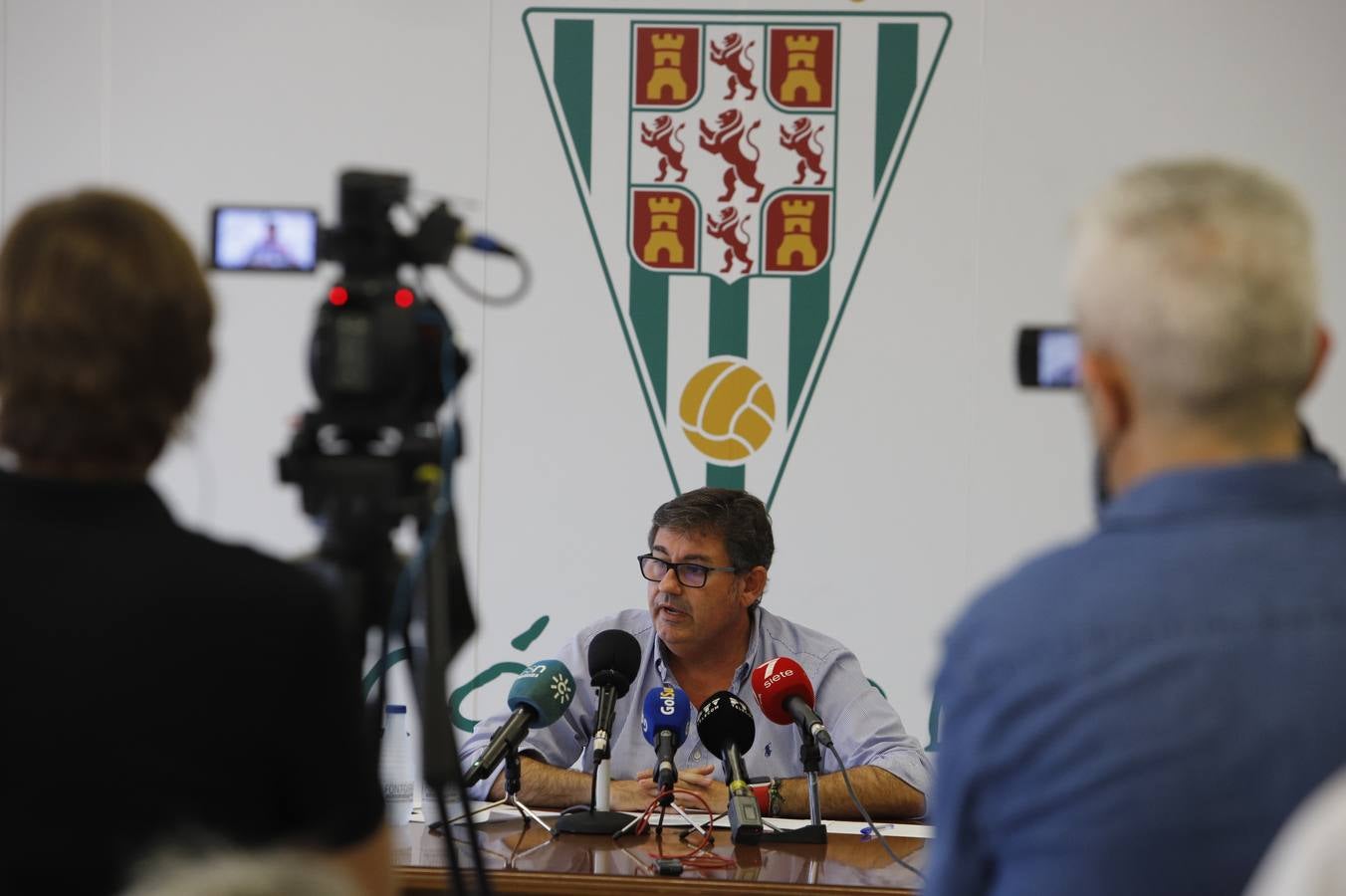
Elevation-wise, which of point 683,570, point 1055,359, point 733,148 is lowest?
point 683,570

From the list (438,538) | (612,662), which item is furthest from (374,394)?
(612,662)

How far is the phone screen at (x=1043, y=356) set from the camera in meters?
1.50

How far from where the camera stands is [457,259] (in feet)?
14.5

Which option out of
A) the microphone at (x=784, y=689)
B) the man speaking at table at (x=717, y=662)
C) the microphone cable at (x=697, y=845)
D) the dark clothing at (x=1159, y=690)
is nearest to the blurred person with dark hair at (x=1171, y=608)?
the dark clothing at (x=1159, y=690)

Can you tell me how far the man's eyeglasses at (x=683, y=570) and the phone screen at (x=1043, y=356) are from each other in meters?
1.79

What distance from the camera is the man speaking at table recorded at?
3045 millimetres

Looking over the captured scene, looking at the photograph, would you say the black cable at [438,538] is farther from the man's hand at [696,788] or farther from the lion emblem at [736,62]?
the lion emblem at [736,62]

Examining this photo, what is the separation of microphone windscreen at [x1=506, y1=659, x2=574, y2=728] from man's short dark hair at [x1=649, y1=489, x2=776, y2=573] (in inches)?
28.4

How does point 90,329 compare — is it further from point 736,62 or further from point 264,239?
point 736,62

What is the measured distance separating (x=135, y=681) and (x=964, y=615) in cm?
63

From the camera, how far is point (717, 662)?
3.33 metres

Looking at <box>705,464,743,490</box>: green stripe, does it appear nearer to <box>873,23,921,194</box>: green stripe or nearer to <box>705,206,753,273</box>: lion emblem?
<box>705,206,753,273</box>: lion emblem

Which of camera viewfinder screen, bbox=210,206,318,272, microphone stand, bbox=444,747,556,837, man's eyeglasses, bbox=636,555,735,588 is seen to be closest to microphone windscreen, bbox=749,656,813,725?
microphone stand, bbox=444,747,556,837

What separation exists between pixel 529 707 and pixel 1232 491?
68.2 inches
